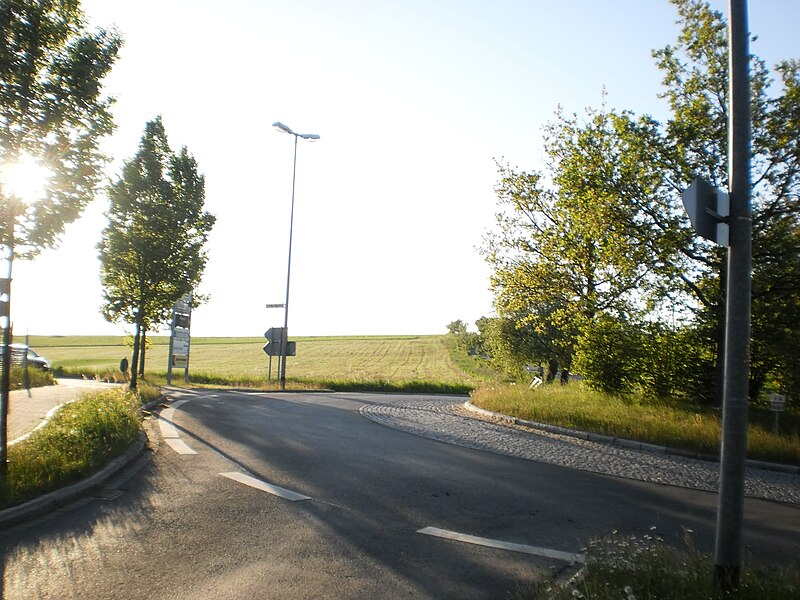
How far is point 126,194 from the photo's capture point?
19516 mm

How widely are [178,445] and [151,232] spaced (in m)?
11.1

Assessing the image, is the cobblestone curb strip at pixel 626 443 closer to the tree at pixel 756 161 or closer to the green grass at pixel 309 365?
the tree at pixel 756 161

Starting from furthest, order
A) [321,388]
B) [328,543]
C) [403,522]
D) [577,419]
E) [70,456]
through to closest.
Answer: [321,388] < [577,419] < [70,456] < [403,522] < [328,543]

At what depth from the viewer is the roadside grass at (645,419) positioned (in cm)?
1109

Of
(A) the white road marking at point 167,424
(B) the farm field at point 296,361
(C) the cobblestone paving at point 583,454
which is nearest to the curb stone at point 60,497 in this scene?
(A) the white road marking at point 167,424

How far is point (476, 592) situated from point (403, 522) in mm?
1805

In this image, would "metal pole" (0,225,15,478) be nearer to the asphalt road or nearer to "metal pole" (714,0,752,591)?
the asphalt road

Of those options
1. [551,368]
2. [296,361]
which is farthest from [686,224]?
[296,361]

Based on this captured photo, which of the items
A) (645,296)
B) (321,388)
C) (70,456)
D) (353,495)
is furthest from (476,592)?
(321,388)

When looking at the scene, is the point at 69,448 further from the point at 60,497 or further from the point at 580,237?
the point at 580,237

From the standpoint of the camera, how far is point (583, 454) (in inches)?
420

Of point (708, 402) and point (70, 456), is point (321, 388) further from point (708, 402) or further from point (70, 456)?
point (70, 456)

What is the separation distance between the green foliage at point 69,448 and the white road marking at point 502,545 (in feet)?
13.3

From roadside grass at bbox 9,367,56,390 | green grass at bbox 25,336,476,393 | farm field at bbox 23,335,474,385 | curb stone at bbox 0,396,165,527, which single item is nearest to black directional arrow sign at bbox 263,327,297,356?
green grass at bbox 25,336,476,393
